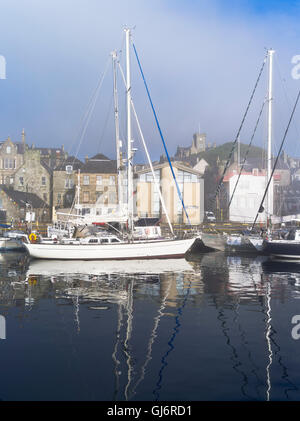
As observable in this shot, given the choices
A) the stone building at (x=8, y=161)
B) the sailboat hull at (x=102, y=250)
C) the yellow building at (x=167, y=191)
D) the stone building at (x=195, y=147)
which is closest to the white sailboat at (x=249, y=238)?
the sailboat hull at (x=102, y=250)

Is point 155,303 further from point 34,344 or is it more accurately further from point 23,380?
point 23,380

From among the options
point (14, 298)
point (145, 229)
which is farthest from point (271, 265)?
point (14, 298)

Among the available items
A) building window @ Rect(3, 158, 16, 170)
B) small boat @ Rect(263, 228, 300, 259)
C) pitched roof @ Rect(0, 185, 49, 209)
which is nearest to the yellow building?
pitched roof @ Rect(0, 185, 49, 209)

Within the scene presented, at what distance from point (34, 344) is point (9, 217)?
192ft

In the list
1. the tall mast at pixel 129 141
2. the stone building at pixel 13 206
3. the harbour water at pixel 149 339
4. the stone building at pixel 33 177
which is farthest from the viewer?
the stone building at pixel 33 177

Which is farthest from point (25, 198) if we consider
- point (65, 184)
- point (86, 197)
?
point (86, 197)

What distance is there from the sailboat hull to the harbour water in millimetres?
10016

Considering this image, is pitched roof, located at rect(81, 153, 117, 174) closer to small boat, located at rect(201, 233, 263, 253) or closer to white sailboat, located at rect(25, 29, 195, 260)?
small boat, located at rect(201, 233, 263, 253)

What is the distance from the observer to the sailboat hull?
39312mm

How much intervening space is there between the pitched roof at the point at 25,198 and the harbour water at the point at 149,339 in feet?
147

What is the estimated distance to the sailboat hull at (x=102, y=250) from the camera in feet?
129

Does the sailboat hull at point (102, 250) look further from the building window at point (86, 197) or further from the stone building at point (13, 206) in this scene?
the building window at point (86, 197)

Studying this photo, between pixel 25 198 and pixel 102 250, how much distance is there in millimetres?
39626
